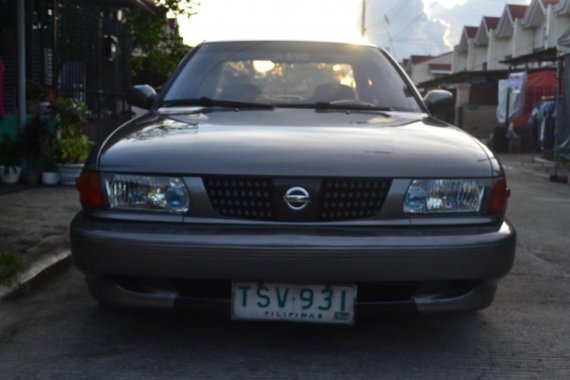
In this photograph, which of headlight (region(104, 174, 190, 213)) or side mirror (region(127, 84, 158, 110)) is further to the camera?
side mirror (region(127, 84, 158, 110))

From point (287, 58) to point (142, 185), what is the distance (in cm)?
194

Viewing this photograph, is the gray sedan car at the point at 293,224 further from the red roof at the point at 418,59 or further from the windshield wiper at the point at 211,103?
the red roof at the point at 418,59

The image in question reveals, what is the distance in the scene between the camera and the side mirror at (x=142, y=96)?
5414 mm

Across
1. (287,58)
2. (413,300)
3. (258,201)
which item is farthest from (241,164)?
(287,58)

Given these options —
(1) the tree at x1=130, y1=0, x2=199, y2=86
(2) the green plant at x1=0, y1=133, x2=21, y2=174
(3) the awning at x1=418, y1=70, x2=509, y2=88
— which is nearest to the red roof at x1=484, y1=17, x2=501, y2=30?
(3) the awning at x1=418, y1=70, x2=509, y2=88

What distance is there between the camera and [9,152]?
1014 cm

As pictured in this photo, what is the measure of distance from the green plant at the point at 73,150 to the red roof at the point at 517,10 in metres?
35.9

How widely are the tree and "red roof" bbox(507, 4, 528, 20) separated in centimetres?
2496

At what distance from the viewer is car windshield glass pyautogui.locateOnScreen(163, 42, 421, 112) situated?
517 centimetres

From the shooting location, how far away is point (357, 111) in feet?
16.2

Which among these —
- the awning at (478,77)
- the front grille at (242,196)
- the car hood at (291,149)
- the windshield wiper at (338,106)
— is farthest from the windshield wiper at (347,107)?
the awning at (478,77)

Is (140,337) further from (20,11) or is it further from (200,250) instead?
(20,11)

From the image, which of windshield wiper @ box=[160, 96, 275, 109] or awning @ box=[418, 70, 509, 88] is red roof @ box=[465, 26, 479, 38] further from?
windshield wiper @ box=[160, 96, 275, 109]

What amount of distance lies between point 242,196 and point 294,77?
185 centimetres
